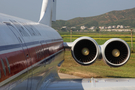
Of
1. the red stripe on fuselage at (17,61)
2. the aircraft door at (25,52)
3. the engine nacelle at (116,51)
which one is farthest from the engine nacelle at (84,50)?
the aircraft door at (25,52)

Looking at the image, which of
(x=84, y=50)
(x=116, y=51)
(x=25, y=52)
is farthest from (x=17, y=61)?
(x=116, y=51)

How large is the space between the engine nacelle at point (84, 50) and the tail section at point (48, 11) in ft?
12.0

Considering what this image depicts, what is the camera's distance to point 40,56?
6270 mm

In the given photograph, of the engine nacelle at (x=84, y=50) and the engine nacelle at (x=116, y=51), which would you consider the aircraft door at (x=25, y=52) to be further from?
the engine nacelle at (x=116, y=51)

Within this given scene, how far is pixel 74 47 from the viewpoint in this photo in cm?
1053

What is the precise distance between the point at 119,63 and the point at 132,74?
7.26 m

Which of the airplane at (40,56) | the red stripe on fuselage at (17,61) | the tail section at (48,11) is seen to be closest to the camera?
the red stripe on fuselage at (17,61)

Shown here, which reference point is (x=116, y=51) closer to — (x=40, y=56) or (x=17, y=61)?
(x=40, y=56)

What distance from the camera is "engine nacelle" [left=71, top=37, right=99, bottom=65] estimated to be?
10.2 m

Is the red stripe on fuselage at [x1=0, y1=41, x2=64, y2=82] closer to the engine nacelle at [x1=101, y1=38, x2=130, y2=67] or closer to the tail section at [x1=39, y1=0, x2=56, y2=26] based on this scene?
the engine nacelle at [x1=101, y1=38, x2=130, y2=67]

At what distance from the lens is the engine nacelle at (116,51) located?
9977 mm

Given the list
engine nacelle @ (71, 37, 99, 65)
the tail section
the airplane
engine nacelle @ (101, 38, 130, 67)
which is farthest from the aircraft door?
the tail section

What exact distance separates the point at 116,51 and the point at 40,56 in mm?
5013

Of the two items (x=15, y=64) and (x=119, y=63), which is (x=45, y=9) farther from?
(x=15, y=64)
